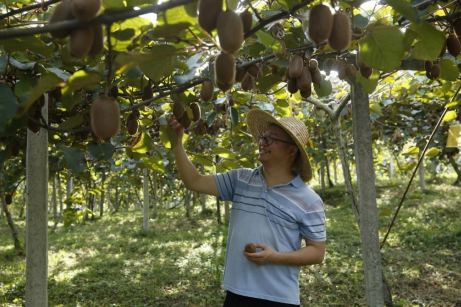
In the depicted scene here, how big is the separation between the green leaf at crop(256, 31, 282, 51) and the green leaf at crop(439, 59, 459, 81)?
0.56 m

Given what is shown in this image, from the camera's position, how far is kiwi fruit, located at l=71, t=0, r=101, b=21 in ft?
1.96

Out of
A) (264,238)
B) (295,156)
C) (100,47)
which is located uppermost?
(100,47)

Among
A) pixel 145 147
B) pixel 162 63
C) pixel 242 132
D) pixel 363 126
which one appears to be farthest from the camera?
pixel 242 132

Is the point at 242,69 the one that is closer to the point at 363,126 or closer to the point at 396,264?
the point at 363,126

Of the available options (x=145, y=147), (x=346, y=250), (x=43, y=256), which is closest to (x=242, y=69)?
(x=145, y=147)

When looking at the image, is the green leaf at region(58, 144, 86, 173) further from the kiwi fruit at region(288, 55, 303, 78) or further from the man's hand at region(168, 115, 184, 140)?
the kiwi fruit at region(288, 55, 303, 78)

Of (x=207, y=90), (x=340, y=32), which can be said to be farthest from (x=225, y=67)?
(x=207, y=90)

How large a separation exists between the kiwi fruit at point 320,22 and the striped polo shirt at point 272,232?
1.19m

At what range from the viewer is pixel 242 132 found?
3062mm

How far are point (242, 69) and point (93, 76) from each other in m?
0.60

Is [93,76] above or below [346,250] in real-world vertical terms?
above

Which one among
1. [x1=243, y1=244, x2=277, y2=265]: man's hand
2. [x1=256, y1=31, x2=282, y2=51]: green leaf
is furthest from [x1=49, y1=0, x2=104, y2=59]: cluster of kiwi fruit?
[x1=243, y1=244, x2=277, y2=265]: man's hand

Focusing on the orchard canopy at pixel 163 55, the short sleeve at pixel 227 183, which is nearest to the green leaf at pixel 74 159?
the orchard canopy at pixel 163 55

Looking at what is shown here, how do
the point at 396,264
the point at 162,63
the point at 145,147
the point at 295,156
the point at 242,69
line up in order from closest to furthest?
the point at 162,63
the point at 242,69
the point at 145,147
the point at 295,156
the point at 396,264
